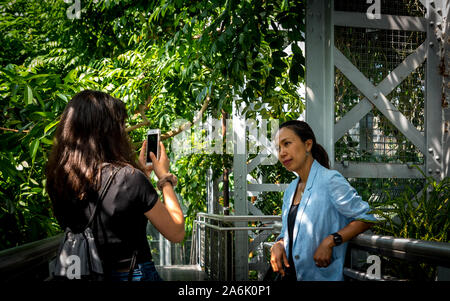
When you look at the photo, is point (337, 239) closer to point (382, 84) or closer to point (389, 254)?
point (389, 254)

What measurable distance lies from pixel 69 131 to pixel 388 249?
1.42 metres

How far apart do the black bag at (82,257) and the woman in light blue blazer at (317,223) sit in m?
1.10

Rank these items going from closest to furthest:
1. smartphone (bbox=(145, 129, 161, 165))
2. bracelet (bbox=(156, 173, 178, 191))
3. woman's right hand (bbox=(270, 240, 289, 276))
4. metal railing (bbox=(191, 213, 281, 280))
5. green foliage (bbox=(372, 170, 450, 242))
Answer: bracelet (bbox=(156, 173, 178, 191)) → smartphone (bbox=(145, 129, 161, 165)) → green foliage (bbox=(372, 170, 450, 242)) → woman's right hand (bbox=(270, 240, 289, 276)) → metal railing (bbox=(191, 213, 281, 280))

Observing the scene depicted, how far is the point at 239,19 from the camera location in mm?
3727

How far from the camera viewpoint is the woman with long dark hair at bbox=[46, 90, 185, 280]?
5.88ft

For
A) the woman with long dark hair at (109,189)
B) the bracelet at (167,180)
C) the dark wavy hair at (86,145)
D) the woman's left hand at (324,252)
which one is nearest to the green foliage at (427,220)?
the woman's left hand at (324,252)

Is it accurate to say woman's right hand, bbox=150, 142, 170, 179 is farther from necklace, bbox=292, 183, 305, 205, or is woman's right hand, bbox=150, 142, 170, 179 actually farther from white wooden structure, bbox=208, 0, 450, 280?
white wooden structure, bbox=208, 0, 450, 280

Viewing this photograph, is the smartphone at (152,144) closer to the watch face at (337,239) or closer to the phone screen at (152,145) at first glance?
the phone screen at (152,145)

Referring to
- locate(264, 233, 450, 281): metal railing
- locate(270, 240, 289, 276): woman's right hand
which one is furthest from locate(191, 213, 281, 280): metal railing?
locate(264, 233, 450, 281): metal railing

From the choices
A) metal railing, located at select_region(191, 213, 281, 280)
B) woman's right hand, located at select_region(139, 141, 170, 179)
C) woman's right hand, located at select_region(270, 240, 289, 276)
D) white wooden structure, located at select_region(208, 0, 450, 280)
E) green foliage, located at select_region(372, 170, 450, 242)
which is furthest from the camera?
metal railing, located at select_region(191, 213, 281, 280)

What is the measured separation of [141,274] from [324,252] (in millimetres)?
953

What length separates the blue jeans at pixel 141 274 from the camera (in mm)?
1807

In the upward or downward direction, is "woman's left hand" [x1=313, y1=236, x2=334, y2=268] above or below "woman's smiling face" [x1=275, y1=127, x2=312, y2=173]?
below
